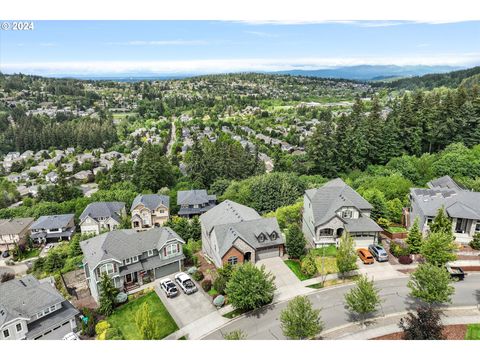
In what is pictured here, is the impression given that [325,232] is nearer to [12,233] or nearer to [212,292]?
[212,292]

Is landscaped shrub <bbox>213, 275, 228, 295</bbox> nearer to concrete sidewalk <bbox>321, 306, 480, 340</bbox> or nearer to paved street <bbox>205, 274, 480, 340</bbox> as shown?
paved street <bbox>205, 274, 480, 340</bbox>

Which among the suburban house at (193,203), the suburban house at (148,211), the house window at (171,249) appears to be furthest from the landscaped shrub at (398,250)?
the suburban house at (148,211)

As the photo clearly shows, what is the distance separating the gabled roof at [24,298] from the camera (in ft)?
76.0

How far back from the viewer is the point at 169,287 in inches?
1041

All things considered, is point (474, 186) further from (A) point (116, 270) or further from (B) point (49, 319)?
(B) point (49, 319)

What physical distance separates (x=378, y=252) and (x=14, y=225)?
49095 millimetres

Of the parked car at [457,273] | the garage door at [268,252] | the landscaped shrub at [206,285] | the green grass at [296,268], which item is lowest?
the landscaped shrub at [206,285]

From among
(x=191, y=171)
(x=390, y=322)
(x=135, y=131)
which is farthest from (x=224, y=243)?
(x=135, y=131)

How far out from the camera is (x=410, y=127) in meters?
52.2

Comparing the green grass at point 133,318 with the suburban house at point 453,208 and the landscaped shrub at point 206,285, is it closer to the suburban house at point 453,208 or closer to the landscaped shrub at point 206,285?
the landscaped shrub at point 206,285

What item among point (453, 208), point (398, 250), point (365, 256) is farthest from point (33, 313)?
point (453, 208)

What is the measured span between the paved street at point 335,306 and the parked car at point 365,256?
8.37ft

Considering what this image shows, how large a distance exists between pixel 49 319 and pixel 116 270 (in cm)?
549

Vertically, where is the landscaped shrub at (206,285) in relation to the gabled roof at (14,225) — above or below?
above
